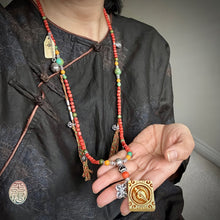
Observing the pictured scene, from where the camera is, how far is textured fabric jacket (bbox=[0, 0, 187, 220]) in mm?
605

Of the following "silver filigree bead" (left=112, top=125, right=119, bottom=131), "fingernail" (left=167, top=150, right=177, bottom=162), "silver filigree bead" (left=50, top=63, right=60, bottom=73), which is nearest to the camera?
"fingernail" (left=167, top=150, right=177, bottom=162)

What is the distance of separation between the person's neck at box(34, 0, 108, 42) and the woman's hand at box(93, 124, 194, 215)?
0.39 meters

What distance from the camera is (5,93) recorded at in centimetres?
60

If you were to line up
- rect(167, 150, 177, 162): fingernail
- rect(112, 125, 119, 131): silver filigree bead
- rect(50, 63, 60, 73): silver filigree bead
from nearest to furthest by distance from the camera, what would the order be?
rect(167, 150, 177, 162): fingernail, rect(50, 63, 60, 73): silver filigree bead, rect(112, 125, 119, 131): silver filigree bead

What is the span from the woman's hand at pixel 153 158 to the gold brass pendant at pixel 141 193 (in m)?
0.02

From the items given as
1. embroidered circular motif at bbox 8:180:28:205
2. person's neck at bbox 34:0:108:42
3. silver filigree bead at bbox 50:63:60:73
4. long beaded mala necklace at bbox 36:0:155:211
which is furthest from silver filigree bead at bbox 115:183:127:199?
person's neck at bbox 34:0:108:42

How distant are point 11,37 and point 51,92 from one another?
182 mm

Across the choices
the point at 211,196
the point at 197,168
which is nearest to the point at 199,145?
the point at 197,168

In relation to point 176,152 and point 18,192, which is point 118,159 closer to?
point 176,152

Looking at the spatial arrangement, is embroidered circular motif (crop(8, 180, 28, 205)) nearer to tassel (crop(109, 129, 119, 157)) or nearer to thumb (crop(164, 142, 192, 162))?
tassel (crop(109, 129, 119, 157))

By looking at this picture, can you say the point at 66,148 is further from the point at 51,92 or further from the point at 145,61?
the point at 145,61

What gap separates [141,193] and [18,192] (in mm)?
325

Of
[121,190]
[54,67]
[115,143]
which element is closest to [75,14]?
[54,67]

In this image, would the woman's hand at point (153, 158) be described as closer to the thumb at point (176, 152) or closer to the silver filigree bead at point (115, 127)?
the thumb at point (176, 152)
